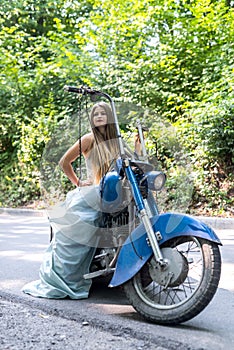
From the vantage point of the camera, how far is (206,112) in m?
9.98

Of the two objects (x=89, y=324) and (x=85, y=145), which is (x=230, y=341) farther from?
(x=85, y=145)

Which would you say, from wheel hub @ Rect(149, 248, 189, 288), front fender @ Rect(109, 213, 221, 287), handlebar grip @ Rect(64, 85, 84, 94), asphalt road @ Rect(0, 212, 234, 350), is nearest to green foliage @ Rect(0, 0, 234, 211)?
asphalt road @ Rect(0, 212, 234, 350)

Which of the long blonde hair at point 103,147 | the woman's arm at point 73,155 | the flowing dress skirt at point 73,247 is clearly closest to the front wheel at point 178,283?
the flowing dress skirt at point 73,247

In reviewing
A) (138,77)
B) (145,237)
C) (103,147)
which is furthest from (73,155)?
(138,77)

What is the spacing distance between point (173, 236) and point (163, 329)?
0.54 m

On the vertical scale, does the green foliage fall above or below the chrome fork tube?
above

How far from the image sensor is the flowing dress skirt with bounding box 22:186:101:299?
355 cm

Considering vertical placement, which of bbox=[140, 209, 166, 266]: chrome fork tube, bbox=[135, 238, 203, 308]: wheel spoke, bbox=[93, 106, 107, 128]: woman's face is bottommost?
bbox=[135, 238, 203, 308]: wheel spoke

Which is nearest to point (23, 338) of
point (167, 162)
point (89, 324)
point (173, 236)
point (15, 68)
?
point (89, 324)

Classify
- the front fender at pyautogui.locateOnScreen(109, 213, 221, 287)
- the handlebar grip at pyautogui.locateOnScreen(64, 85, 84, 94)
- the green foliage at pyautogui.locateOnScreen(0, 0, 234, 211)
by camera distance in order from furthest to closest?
the green foliage at pyautogui.locateOnScreen(0, 0, 234, 211)
the handlebar grip at pyautogui.locateOnScreen(64, 85, 84, 94)
the front fender at pyautogui.locateOnScreen(109, 213, 221, 287)

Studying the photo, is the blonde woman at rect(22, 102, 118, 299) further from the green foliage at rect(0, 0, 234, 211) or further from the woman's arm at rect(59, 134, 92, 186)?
the green foliage at rect(0, 0, 234, 211)

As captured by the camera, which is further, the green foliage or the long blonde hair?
the green foliage

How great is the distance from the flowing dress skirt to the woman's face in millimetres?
458

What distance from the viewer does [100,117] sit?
3482 millimetres
